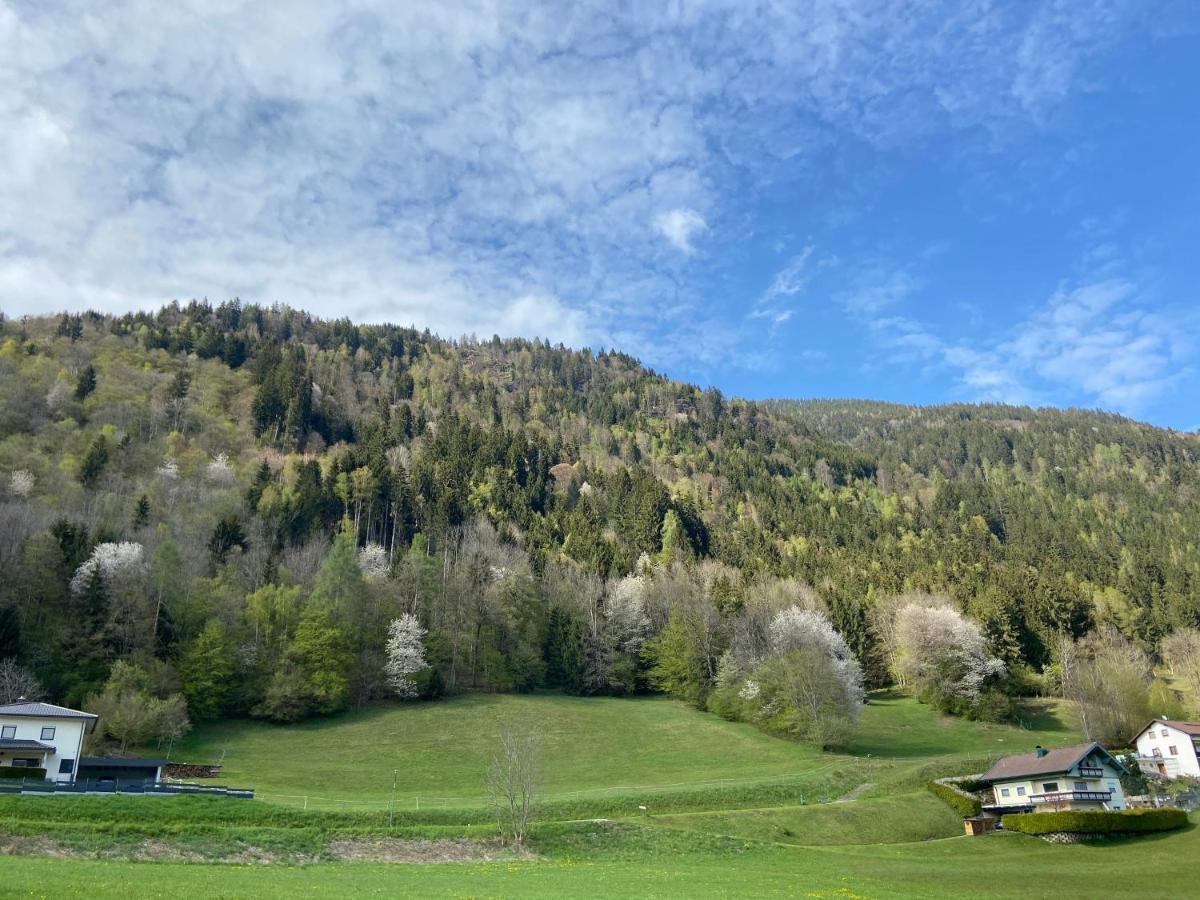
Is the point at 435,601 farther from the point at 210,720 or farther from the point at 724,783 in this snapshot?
the point at 724,783

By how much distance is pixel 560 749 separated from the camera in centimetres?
6328

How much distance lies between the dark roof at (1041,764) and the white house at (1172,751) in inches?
519

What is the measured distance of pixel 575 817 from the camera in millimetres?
43938

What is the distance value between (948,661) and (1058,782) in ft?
112

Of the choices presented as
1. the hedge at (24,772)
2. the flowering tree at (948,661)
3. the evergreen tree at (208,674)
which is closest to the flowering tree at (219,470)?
the evergreen tree at (208,674)

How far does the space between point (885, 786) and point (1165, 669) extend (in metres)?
81.4

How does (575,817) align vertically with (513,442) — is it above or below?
below

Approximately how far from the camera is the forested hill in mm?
70625

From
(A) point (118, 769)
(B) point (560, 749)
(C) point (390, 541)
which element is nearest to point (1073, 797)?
(B) point (560, 749)

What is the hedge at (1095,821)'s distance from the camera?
1751 inches

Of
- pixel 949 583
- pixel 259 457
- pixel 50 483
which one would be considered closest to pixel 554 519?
pixel 259 457

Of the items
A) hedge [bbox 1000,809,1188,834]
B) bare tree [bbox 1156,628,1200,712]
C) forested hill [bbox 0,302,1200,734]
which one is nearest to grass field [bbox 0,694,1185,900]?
hedge [bbox 1000,809,1188,834]

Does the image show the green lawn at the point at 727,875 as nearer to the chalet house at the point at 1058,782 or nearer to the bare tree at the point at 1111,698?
the chalet house at the point at 1058,782

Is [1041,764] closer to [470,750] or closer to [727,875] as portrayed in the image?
[727,875]
